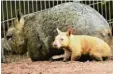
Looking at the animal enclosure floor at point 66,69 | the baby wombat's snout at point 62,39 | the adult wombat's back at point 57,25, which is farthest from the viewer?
the adult wombat's back at point 57,25

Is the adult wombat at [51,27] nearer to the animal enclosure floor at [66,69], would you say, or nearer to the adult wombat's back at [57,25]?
the adult wombat's back at [57,25]

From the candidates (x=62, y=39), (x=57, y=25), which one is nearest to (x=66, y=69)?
(x=62, y=39)

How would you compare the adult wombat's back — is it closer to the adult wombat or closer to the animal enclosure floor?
the adult wombat

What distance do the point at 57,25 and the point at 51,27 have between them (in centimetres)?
12

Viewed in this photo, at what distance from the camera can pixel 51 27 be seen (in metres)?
8.16

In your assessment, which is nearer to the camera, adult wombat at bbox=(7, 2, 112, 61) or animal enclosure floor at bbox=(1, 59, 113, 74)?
animal enclosure floor at bbox=(1, 59, 113, 74)

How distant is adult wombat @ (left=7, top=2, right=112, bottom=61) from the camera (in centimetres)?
804

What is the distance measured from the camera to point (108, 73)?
571 cm

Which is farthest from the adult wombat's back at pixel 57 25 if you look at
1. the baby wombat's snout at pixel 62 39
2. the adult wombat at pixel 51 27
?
the baby wombat's snout at pixel 62 39

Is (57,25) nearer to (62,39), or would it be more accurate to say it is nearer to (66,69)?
(62,39)

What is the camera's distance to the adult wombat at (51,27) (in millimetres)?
8039

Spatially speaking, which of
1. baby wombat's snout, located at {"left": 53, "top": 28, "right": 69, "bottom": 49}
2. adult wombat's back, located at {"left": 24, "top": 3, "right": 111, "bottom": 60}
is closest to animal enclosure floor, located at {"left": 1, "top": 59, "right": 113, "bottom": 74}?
baby wombat's snout, located at {"left": 53, "top": 28, "right": 69, "bottom": 49}

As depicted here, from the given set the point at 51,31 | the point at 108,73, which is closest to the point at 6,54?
the point at 51,31

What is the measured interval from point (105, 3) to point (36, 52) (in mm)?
3688
